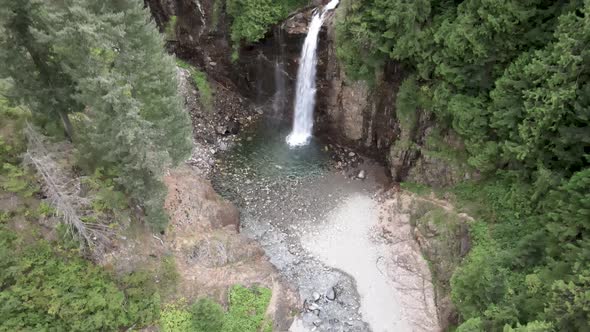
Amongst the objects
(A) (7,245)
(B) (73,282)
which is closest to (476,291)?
(B) (73,282)

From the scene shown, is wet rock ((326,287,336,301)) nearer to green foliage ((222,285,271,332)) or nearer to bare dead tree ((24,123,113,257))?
green foliage ((222,285,271,332))

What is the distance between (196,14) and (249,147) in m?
11.7

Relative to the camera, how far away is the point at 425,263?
22250mm

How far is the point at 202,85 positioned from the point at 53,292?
20.9 meters

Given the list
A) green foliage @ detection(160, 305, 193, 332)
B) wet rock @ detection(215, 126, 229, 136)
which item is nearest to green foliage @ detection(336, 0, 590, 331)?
green foliage @ detection(160, 305, 193, 332)

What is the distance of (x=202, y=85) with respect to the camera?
32.7 m

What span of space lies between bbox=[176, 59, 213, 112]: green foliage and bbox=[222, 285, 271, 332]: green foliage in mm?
16711

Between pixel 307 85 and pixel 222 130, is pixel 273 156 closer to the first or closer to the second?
pixel 222 130

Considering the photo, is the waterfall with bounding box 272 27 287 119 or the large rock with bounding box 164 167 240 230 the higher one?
the waterfall with bounding box 272 27 287 119

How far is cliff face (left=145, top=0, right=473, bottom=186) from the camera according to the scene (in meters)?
24.2

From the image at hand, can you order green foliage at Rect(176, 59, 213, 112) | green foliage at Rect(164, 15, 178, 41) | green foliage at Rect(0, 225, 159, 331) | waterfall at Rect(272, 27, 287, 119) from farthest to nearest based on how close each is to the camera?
green foliage at Rect(164, 15, 178, 41), green foliage at Rect(176, 59, 213, 112), waterfall at Rect(272, 27, 287, 119), green foliage at Rect(0, 225, 159, 331)

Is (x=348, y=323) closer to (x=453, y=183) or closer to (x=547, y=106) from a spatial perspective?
(x=453, y=183)

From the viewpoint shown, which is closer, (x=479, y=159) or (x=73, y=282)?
(x=73, y=282)

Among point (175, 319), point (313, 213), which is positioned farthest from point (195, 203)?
point (313, 213)
